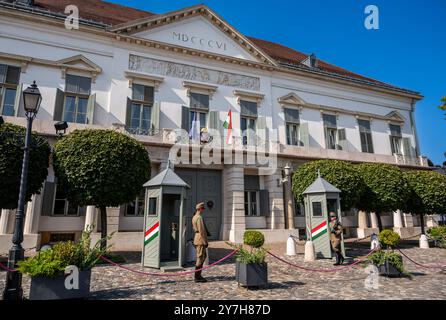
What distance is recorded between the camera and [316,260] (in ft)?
34.7

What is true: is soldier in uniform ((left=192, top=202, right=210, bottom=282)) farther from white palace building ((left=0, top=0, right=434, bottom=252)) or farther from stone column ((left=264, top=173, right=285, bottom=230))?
stone column ((left=264, top=173, right=285, bottom=230))

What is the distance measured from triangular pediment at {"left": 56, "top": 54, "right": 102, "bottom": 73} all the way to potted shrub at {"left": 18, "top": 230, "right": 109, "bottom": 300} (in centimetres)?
1261

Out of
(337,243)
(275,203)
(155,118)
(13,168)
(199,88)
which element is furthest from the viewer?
(199,88)

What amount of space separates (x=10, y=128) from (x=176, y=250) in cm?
678

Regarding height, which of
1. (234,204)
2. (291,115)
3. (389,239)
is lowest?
(389,239)

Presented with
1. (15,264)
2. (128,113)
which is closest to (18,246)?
(15,264)

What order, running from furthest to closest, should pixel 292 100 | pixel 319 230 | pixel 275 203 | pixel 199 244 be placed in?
pixel 292 100, pixel 275 203, pixel 319 230, pixel 199 244

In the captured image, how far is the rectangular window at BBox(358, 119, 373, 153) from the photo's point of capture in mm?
21750

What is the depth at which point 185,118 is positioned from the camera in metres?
16.6

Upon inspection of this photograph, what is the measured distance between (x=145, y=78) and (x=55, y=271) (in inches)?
521

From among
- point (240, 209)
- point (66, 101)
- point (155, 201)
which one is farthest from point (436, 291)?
point (66, 101)

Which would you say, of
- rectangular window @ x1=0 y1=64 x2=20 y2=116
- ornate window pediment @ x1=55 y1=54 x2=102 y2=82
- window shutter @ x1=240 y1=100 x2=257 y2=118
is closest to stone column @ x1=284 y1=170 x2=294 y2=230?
window shutter @ x1=240 y1=100 x2=257 y2=118

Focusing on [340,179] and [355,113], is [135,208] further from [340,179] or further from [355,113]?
[355,113]

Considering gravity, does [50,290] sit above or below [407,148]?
below
